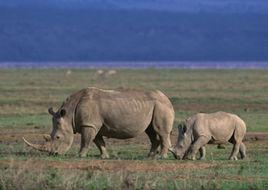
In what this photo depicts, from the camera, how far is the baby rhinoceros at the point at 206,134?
2186cm

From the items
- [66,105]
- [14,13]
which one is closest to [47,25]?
[14,13]

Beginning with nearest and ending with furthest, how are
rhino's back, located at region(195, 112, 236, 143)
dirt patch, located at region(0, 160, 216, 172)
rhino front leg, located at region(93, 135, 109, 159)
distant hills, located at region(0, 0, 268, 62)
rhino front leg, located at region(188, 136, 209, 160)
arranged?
dirt patch, located at region(0, 160, 216, 172), rhino front leg, located at region(188, 136, 209, 160), rhino front leg, located at region(93, 135, 109, 159), rhino's back, located at region(195, 112, 236, 143), distant hills, located at region(0, 0, 268, 62)

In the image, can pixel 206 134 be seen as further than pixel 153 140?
No

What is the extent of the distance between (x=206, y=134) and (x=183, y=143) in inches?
17.5

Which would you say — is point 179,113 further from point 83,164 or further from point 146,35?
point 146,35

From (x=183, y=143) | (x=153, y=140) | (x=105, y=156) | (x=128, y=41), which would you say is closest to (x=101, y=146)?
(x=105, y=156)

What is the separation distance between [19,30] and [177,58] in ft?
68.5

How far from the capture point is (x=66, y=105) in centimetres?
2214

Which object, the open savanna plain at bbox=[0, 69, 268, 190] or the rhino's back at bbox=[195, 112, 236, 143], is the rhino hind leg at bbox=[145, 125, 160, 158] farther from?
the rhino's back at bbox=[195, 112, 236, 143]

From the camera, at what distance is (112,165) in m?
20.0

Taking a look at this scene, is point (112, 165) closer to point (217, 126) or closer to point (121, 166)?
point (121, 166)

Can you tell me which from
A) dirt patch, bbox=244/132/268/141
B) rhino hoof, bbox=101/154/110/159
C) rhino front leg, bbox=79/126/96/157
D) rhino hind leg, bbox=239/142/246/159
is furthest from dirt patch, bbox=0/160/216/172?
dirt patch, bbox=244/132/268/141

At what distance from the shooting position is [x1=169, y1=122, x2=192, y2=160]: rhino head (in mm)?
21812

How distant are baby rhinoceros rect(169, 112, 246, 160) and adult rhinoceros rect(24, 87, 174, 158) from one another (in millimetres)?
505
